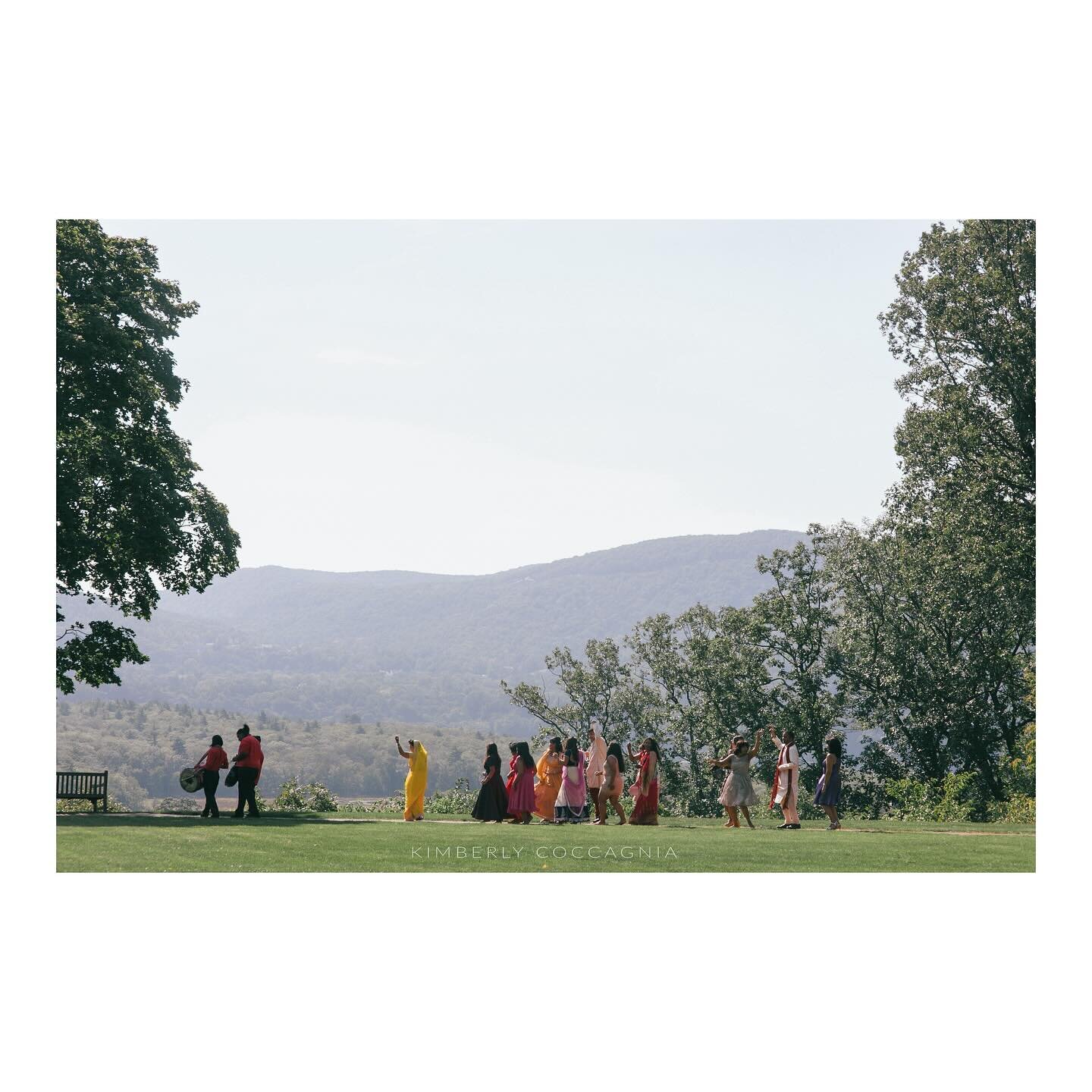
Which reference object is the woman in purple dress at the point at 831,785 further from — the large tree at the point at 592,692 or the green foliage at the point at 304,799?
the large tree at the point at 592,692

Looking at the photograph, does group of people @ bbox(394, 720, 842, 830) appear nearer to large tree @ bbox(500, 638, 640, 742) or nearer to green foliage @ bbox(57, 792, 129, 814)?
green foliage @ bbox(57, 792, 129, 814)

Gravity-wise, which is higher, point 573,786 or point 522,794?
point 573,786

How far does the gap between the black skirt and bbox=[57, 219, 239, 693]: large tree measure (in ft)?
23.8

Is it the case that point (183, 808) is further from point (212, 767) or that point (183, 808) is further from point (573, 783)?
point (573, 783)

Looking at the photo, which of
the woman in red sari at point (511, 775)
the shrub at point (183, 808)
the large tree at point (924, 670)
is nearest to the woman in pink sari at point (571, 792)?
the woman in red sari at point (511, 775)

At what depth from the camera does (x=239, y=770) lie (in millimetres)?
22672

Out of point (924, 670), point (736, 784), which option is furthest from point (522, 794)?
point (924, 670)

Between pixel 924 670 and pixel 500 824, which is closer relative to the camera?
pixel 500 824

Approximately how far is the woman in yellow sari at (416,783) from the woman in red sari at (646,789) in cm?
398

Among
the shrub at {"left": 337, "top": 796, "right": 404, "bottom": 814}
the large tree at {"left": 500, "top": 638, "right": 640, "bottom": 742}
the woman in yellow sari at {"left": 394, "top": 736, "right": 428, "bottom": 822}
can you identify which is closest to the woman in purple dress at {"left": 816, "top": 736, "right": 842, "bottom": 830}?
the woman in yellow sari at {"left": 394, "top": 736, "right": 428, "bottom": 822}

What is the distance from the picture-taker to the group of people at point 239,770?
22484 millimetres

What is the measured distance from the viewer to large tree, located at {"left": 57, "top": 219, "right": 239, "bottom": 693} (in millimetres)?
22234

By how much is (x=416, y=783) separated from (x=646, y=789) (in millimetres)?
4443

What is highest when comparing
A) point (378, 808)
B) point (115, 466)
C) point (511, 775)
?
point (115, 466)
